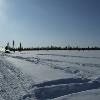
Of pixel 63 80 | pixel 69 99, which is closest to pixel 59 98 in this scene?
pixel 69 99

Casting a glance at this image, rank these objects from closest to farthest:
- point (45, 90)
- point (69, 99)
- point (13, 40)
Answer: point (69, 99)
point (45, 90)
point (13, 40)

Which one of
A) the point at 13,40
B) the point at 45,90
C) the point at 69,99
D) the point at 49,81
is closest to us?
the point at 69,99

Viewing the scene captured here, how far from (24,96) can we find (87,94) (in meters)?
1.60

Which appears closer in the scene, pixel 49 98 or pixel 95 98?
pixel 95 98

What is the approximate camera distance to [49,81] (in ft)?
24.8

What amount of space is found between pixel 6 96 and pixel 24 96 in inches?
18.3

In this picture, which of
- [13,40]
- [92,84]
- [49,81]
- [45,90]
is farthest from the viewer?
[13,40]

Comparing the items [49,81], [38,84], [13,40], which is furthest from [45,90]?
[13,40]

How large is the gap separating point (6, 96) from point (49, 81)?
232 cm

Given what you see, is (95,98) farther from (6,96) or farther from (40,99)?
(6,96)

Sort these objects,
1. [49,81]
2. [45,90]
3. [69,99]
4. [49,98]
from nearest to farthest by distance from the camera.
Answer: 1. [69,99]
2. [49,98]
3. [45,90]
4. [49,81]

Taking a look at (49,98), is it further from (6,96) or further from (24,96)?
(6,96)

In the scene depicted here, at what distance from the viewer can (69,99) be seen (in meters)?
5.07

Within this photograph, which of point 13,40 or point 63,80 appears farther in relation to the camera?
point 13,40
